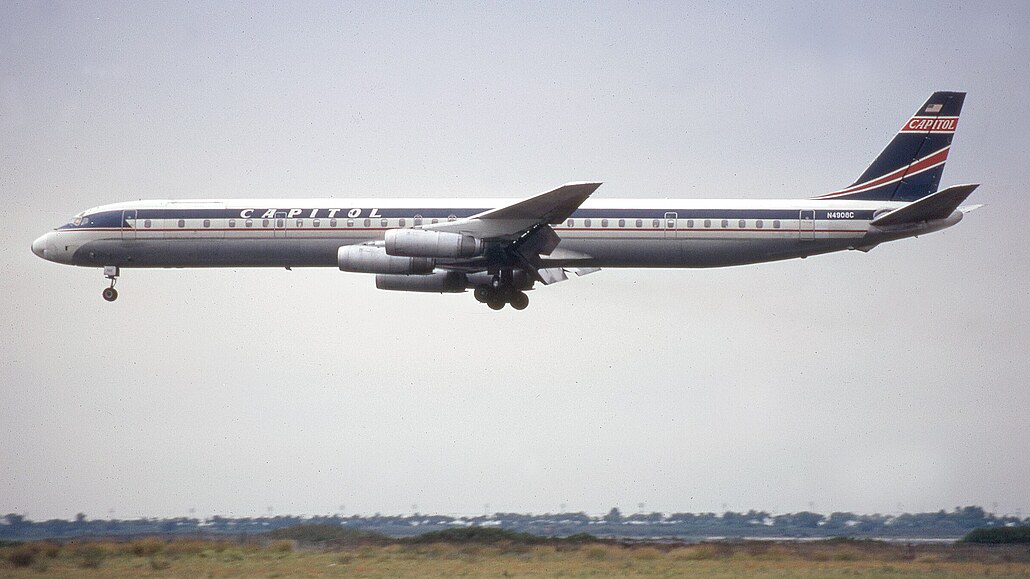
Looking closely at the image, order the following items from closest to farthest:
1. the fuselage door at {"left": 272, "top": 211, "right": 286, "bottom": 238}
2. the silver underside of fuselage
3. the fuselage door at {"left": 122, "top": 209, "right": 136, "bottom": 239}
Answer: the silver underside of fuselage
the fuselage door at {"left": 272, "top": 211, "right": 286, "bottom": 238}
the fuselage door at {"left": 122, "top": 209, "right": 136, "bottom": 239}

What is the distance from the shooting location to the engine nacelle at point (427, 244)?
47.4m

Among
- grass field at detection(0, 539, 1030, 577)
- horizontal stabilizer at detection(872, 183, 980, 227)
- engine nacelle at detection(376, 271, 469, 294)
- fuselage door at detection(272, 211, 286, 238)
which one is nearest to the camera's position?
grass field at detection(0, 539, 1030, 577)

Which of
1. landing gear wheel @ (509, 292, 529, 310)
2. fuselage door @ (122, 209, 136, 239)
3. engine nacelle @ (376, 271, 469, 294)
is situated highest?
fuselage door @ (122, 209, 136, 239)

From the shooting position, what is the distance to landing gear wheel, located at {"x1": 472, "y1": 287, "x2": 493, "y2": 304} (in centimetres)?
5122

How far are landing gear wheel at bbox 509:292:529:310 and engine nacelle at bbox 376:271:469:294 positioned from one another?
2006 millimetres

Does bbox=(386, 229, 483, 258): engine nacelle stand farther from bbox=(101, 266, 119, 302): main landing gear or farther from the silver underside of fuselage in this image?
bbox=(101, 266, 119, 302): main landing gear

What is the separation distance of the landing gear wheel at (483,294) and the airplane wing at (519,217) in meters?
2.84

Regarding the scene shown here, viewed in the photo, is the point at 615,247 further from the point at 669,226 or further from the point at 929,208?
the point at 929,208

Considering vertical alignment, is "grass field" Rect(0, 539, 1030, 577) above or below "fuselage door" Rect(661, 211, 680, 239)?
below

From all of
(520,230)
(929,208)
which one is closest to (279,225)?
(520,230)

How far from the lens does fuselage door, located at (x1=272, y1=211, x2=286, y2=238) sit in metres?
51.3

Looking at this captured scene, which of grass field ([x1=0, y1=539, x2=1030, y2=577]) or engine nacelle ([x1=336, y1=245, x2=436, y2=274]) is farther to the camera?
engine nacelle ([x1=336, y1=245, x2=436, y2=274])

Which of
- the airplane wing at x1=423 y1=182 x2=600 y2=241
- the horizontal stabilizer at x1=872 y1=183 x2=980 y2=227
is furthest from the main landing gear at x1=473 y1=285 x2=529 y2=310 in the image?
the horizontal stabilizer at x1=872 y1=183 x2=980 y2=227

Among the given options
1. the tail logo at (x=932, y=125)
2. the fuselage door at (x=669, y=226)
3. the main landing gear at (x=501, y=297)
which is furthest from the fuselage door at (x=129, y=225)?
the tail logo at (x=932, y=125)
